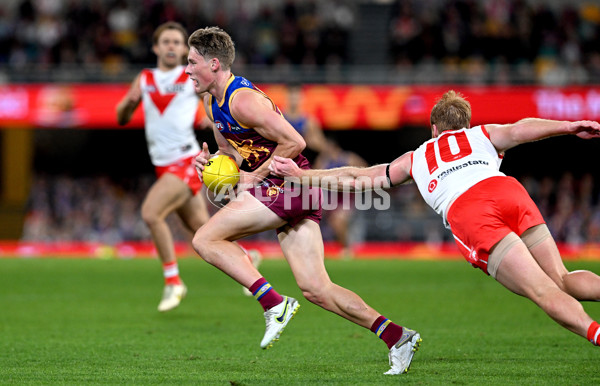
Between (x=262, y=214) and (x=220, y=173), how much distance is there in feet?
1.32

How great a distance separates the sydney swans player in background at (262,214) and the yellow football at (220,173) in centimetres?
6

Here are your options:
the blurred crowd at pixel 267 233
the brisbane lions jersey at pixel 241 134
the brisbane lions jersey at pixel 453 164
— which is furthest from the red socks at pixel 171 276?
the blurred crowd at pixel 267 233

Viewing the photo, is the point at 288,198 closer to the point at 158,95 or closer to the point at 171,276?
the point at 171,276

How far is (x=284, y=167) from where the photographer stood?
546 centimetres

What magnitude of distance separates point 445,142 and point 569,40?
1937cm

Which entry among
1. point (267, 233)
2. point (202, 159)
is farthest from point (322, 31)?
point (202, 159)

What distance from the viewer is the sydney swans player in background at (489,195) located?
191 inches

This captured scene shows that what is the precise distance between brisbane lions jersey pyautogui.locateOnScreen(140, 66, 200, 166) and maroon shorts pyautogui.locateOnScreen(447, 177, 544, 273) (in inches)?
192

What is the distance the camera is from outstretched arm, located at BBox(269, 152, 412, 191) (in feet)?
17.9

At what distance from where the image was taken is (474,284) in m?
11.9

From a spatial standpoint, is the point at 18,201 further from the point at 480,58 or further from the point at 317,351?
the point at 317,351

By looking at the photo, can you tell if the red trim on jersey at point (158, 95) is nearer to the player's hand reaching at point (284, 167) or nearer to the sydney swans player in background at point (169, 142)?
the sydney swans player in background at point (169, 142)

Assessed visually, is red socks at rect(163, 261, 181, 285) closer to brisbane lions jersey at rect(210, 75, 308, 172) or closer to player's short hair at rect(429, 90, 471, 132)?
brisbane lions jersey at rect(210, 75, 308, 172)

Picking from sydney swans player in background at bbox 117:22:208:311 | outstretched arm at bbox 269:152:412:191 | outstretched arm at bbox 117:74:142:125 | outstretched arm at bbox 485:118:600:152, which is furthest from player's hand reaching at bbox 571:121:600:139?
A: outstretched arm at bbox 117:74:142:125
